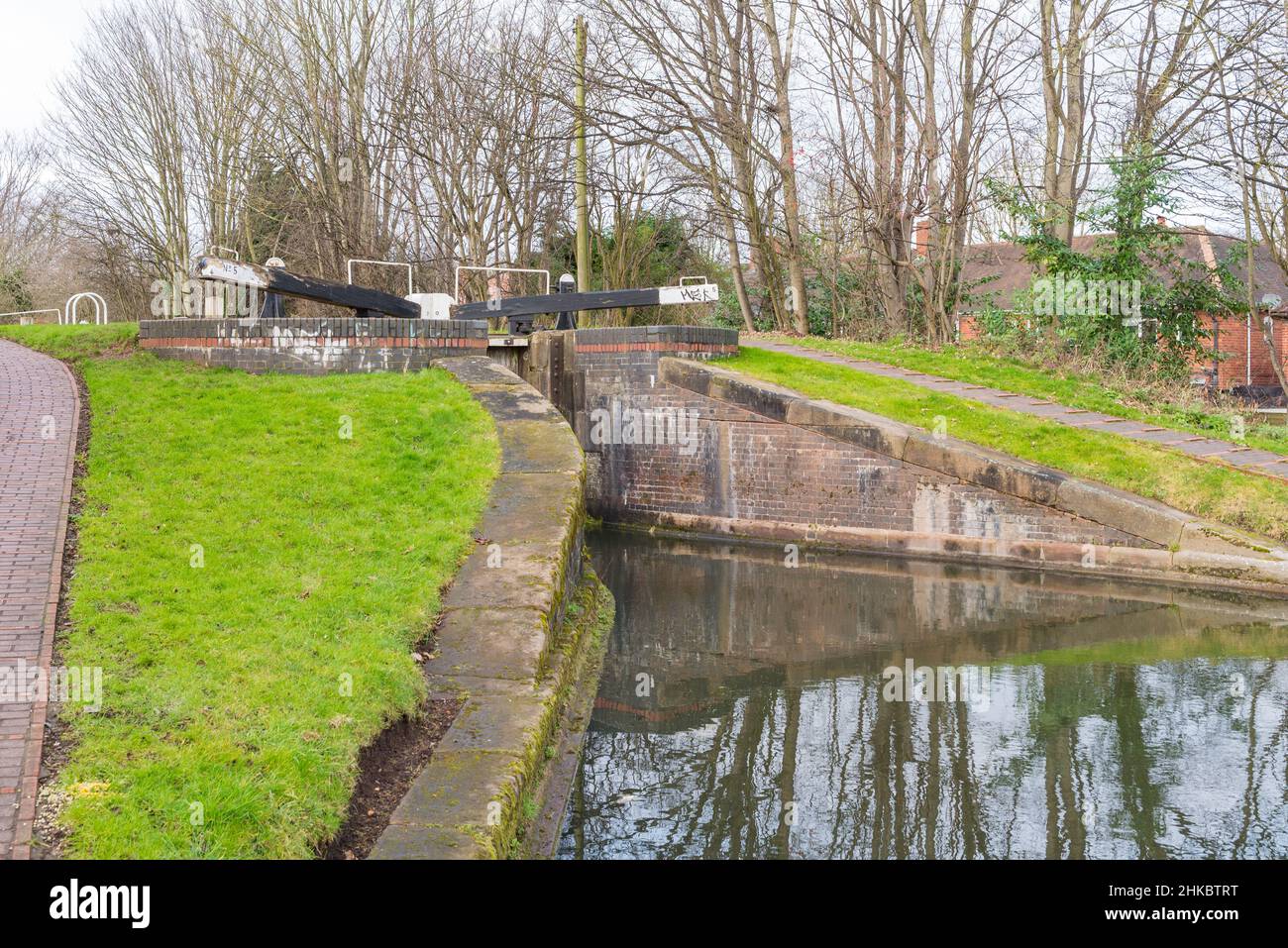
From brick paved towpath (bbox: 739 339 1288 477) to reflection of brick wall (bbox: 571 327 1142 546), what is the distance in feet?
6.05

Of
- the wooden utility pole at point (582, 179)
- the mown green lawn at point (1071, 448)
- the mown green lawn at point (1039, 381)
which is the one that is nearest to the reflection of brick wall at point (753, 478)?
the mown green lawn at point (1071, 448)

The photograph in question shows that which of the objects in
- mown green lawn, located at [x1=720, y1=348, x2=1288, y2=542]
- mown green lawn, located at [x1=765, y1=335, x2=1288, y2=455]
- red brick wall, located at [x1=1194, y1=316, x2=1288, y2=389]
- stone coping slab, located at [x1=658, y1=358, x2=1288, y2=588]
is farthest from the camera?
red brick wall, located at [x1=1194, y1=316, x2=1288, y2=389]

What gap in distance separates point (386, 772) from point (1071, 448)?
349 inches

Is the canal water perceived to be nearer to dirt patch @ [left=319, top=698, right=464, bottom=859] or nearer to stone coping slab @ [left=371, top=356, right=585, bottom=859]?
stone coping slab @ [left=371, top=356, right=585, bottom=859]

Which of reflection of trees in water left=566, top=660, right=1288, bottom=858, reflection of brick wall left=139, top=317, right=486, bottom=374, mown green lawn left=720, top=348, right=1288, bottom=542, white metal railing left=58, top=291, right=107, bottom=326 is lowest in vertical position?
reflection of trees in water left=566, top=660, right=1288, bottom=858

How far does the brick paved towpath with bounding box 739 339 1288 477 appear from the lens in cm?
1104

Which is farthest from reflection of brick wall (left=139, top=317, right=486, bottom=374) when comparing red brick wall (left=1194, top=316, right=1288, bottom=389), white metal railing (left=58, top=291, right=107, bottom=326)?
red brick wall (left=1194, top=316, right=1288, bottom=389)

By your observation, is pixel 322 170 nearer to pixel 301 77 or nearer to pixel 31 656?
pixel 301 77

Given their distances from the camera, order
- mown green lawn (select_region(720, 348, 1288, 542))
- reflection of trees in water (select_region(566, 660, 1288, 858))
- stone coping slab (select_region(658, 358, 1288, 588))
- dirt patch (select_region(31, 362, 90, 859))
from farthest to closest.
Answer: mown green lawn (select_region(720, 348, 1288, 542))
stone coping slab (select_region(658, 358, 1288, 588))
reflection of trees in water (select_region(566, 660, 1288, 858))
dirt patch (select_region(31, 362, 90, 859))

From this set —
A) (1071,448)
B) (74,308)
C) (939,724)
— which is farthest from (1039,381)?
(74,308)

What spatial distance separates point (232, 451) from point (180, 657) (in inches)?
167

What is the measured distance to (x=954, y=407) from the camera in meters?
12.5

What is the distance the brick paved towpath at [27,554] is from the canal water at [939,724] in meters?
2.29
